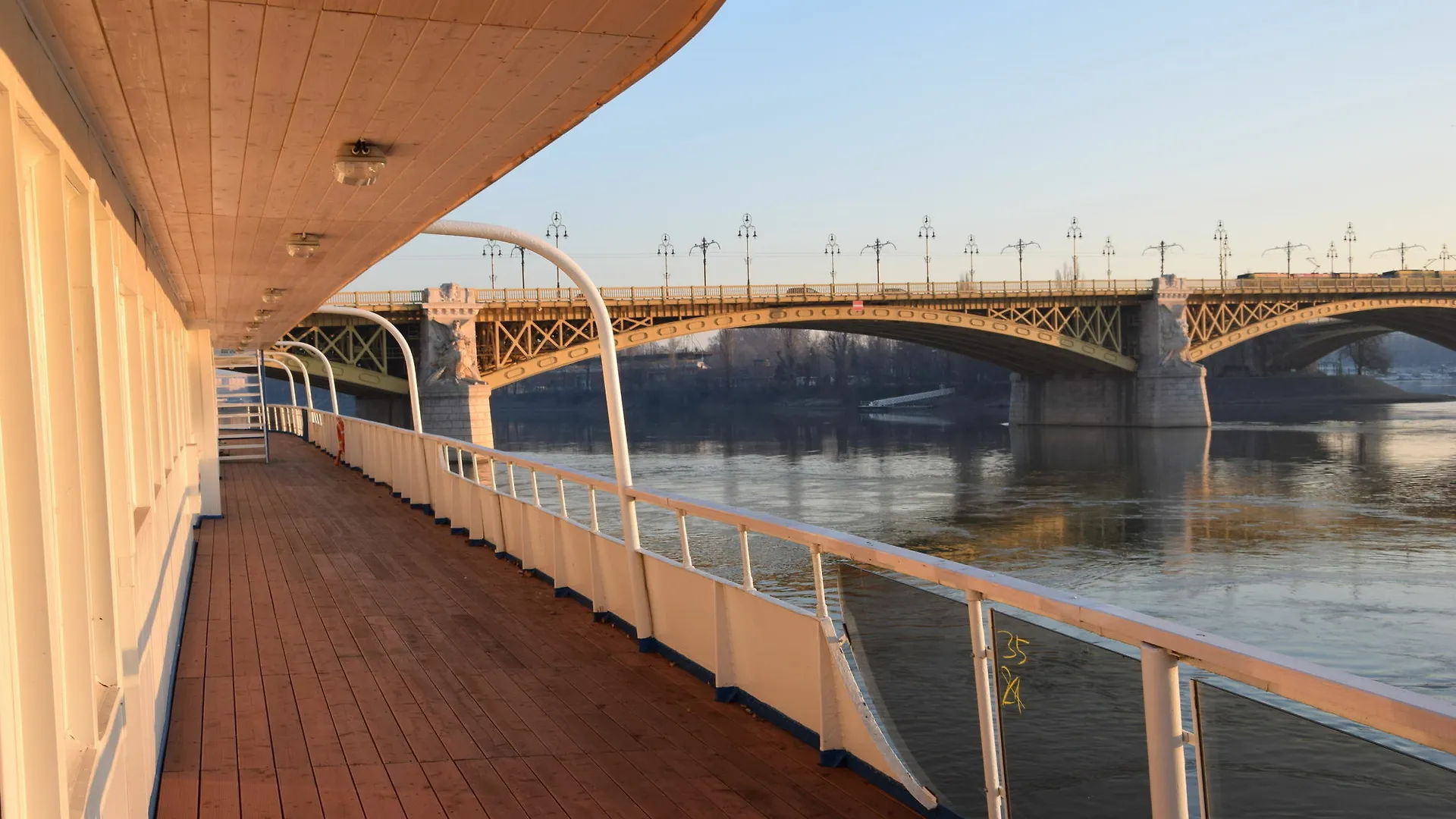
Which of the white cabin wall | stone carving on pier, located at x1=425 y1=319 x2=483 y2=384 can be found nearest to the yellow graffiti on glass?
the white cabin wall

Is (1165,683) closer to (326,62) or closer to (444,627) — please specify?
(326,62)

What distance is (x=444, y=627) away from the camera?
8.33 meters

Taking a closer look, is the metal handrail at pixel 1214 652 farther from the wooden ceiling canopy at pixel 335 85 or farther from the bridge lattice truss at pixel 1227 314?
the bridge lattice truss at pixel 1227 314

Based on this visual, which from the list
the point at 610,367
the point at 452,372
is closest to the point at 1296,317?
the point at 452,372

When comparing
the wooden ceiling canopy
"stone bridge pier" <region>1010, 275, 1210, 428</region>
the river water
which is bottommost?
the river water

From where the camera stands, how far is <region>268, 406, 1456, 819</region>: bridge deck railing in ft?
8.40

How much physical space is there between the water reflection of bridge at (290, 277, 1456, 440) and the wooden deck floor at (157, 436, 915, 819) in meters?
38.0

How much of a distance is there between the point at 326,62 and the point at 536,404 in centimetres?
11117

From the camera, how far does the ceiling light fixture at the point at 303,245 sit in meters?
7.71

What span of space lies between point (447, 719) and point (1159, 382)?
59690mm

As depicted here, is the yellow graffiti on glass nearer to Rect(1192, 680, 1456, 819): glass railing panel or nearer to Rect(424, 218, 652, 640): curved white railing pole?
Rect(1192, 680, 1456, 819): glass railing panel

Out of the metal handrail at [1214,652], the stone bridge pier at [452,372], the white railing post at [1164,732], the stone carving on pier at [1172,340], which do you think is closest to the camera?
the metal handrail at [1214,652]

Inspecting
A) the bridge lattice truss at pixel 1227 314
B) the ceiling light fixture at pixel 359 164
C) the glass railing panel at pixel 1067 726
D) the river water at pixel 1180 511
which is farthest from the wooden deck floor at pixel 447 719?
→ the bridge lattice truss at pixel 1227 314

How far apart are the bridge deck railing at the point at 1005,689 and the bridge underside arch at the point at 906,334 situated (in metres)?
39.8
